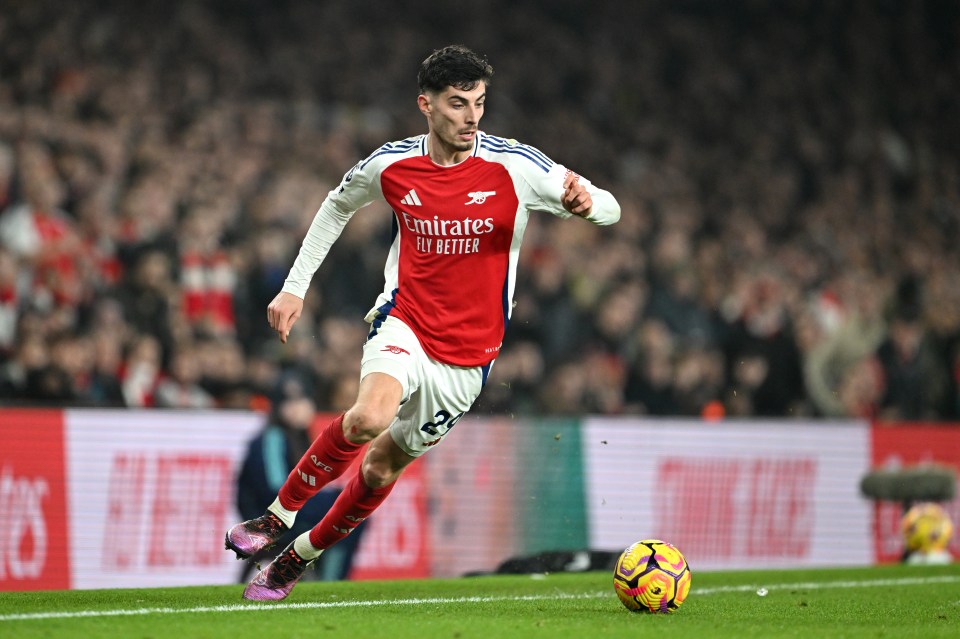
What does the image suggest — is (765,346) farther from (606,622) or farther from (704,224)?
(606,622)

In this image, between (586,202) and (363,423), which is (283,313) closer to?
(363,423)

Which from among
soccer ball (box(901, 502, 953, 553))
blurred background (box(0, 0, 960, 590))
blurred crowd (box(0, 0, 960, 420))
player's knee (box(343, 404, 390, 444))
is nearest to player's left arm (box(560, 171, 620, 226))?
player's knee (box(343, 404, 390, 444))

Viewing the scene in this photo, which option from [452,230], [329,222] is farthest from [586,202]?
[329,222]

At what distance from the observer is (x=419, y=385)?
7238 millimetres

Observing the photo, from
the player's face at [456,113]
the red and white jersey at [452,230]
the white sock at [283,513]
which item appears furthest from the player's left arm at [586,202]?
the white sock at [283,513]

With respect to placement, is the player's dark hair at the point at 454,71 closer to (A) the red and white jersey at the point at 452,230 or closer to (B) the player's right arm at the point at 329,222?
(A) the red and white jersey at the point at 452,230

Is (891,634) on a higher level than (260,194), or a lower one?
lower

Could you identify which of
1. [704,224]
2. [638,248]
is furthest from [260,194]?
[704,224]

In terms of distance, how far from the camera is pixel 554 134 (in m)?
18.6

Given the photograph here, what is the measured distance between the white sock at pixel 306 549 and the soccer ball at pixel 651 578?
5.01 feet

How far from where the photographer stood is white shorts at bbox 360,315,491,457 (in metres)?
7.11

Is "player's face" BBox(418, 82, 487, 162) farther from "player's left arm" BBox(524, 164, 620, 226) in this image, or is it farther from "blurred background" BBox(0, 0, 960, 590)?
"blurred background" BBox(0, 0, 960, 590)

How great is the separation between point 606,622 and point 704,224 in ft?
40.1

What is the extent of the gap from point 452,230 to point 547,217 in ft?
31.0
